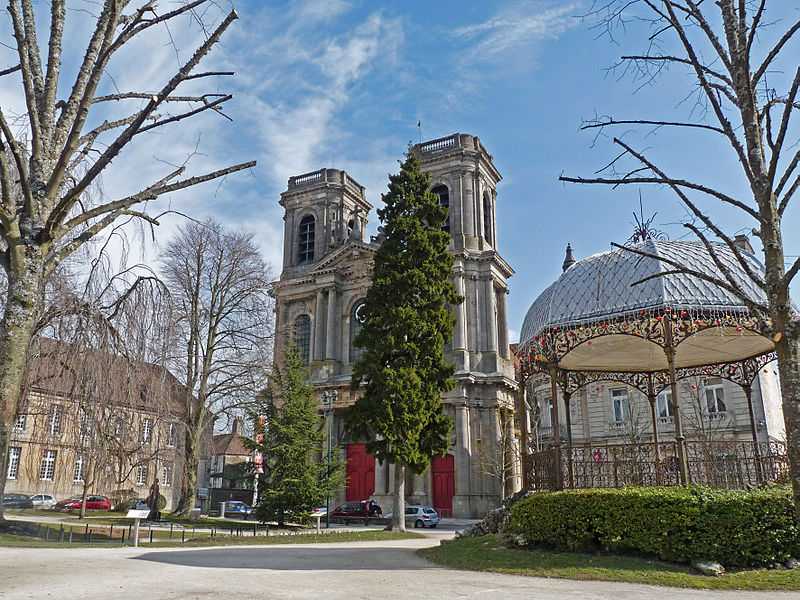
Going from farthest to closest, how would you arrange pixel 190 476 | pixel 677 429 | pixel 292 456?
pixel 190 476
pixel 292 456
pixel 677 429

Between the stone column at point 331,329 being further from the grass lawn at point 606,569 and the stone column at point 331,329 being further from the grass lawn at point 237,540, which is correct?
the grass lawn at point 606,569

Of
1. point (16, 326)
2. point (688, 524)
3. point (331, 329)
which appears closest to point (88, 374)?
point (16, 326)

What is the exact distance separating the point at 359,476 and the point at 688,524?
31012 mm

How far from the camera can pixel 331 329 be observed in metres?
43.2

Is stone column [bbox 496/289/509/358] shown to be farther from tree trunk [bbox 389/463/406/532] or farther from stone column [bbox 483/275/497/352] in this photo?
tree trunk [bbox 389/463/406/532]

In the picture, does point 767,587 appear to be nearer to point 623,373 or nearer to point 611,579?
point 611,579

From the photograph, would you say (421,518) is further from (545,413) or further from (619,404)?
(619,404)

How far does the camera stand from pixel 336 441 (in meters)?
40.7

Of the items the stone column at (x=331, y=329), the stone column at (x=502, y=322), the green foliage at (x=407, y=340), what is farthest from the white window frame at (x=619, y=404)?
the stone column at (x=331, y=329)

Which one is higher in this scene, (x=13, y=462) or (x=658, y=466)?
(x=13, y=462)

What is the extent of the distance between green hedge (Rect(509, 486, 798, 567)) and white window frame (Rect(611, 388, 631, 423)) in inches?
1132

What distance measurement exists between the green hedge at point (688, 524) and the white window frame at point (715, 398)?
27.3 metres

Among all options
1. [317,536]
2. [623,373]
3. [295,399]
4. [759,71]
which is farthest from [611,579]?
[295,399]

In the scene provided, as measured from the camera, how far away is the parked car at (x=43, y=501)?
130 ft
